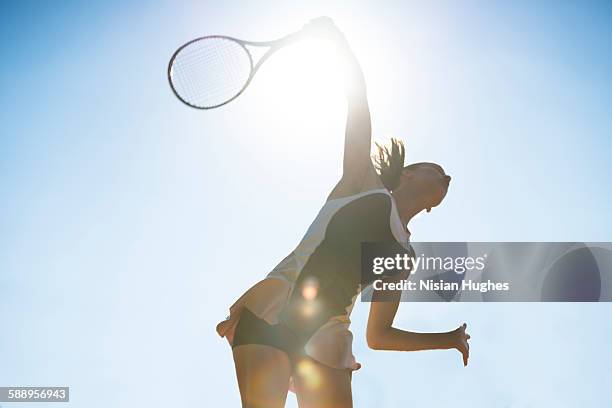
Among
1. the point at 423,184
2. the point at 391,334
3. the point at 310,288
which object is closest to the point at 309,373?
the point at 310,288

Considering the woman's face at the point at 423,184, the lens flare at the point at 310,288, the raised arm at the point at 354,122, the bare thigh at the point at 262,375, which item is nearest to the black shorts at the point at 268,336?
the bare thigh at the point at 262,375

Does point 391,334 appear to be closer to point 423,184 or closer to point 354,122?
point 423,184

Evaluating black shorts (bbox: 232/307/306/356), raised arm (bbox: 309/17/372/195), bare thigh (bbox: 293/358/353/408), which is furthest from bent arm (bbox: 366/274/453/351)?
raised arm (bbox: 309/17/372/195)

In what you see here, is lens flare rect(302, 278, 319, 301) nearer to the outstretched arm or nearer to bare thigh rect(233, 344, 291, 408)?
bare thigh rect(233, 344, 291, 408)

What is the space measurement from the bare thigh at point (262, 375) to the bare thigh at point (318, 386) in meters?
0.12

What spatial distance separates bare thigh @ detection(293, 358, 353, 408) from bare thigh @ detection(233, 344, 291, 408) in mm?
123

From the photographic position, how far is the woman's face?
513 centimetres

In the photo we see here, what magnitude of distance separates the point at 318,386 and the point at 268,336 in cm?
47

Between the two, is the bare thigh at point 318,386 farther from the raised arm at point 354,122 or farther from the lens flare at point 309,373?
the raised arm at point 354,122

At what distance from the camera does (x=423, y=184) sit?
5.12m

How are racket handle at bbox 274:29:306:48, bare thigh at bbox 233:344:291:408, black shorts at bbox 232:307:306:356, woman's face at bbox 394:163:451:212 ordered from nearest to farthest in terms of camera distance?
bare thigh at bbox 233:344:291:408 < black shorts at bbox 232:307:306:356 < racket handle at bbox 274:29:306:48 < woman's face at bbox 394:163:451:212

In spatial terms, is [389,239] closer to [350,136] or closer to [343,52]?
[350,136]

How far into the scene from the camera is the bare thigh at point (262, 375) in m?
4.28

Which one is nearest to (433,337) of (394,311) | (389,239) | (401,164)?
(394,311)
